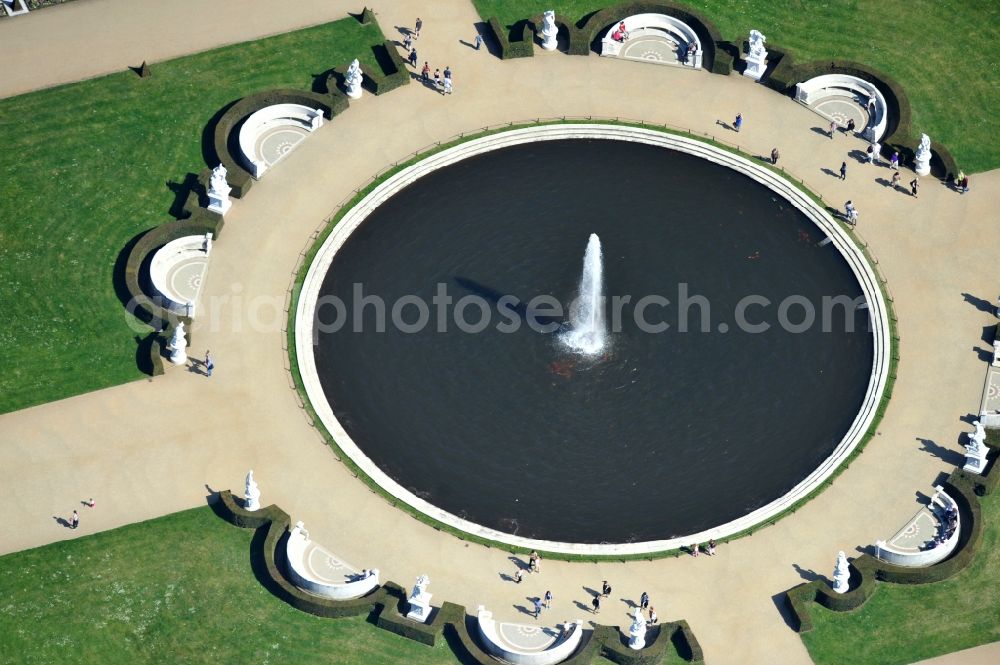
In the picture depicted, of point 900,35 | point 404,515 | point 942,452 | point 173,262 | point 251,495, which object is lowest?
point 251,495

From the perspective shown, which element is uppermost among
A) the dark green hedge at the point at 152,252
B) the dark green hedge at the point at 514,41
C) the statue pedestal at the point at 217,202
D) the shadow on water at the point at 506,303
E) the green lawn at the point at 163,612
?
the dark green hedge at the point at 514,41

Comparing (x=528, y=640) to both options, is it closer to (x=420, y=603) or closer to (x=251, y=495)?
(x=420, y=603)

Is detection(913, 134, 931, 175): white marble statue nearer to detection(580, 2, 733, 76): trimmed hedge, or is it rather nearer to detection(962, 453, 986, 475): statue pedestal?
detection(580, 2, 733, 76): trimmed hedge

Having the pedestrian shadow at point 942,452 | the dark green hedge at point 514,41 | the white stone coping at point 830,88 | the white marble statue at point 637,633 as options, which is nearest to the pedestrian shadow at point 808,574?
the white marble statue at point 637,633

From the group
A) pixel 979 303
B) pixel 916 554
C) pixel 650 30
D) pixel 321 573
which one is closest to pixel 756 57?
pixel 650 30

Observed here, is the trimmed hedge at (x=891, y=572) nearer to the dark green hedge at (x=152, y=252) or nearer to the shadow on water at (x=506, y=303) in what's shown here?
the shadow on water at (x=506, y=303)

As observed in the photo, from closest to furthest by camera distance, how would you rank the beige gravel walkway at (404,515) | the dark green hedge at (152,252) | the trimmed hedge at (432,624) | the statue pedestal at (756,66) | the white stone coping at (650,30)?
the trimmed hedge at (432,624), the beige gravel walkway at (404,515), the dark green hedge at (152,252), the statue pedestal at (756,66), the white stone coping at (650,30)
